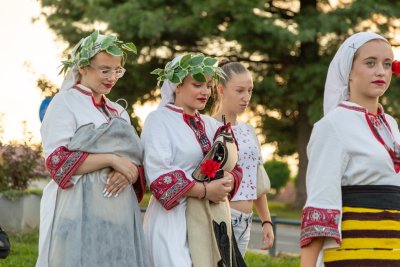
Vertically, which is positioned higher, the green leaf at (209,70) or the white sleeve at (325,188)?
the green leaf at (209,70)

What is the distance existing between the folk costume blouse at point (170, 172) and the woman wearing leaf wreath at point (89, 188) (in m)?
0.09

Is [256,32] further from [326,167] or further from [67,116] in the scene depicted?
[326,167]

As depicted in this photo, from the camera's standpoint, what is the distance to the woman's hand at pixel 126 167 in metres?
5.01

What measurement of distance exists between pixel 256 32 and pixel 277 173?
16326 mm

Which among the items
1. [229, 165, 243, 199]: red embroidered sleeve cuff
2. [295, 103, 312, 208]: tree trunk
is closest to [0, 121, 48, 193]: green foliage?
[229, 165, 243, 199]: red embroidered sleeve cuff

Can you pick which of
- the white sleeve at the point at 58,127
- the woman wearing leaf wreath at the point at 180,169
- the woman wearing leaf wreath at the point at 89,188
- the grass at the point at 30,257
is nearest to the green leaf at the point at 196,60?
the woman wearing leaf wreath at the point at 180,169

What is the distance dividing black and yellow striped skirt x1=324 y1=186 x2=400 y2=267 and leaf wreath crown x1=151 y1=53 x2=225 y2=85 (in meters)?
1.54

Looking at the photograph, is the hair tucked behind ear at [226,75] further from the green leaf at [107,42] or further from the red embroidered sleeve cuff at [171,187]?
the red embroidered sleeve cuff at [171,187]

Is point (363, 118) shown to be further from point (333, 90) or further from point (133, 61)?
point (133, 61)

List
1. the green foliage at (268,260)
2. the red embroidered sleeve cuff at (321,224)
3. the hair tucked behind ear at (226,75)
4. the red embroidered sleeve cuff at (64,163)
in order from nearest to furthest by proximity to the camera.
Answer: the red embroidered sleeve cuff at (321,224) < the red embroidered sleeve cuff at (64,163) < the hair tucked behind ear at (226,75) < the green foliage at (268,260)

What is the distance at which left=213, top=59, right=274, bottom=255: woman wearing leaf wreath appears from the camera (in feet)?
19.4

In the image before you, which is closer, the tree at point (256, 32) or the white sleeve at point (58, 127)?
the white sleeve at point (58, 127)

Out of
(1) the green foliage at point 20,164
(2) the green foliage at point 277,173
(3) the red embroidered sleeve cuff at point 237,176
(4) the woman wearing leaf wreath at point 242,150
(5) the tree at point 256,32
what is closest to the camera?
(3) the red embroidered sleeve cuff at point 237,176

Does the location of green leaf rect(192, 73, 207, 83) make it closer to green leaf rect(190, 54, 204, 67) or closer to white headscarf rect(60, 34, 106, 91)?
green leaf rect(190, 54, 204, 67)
